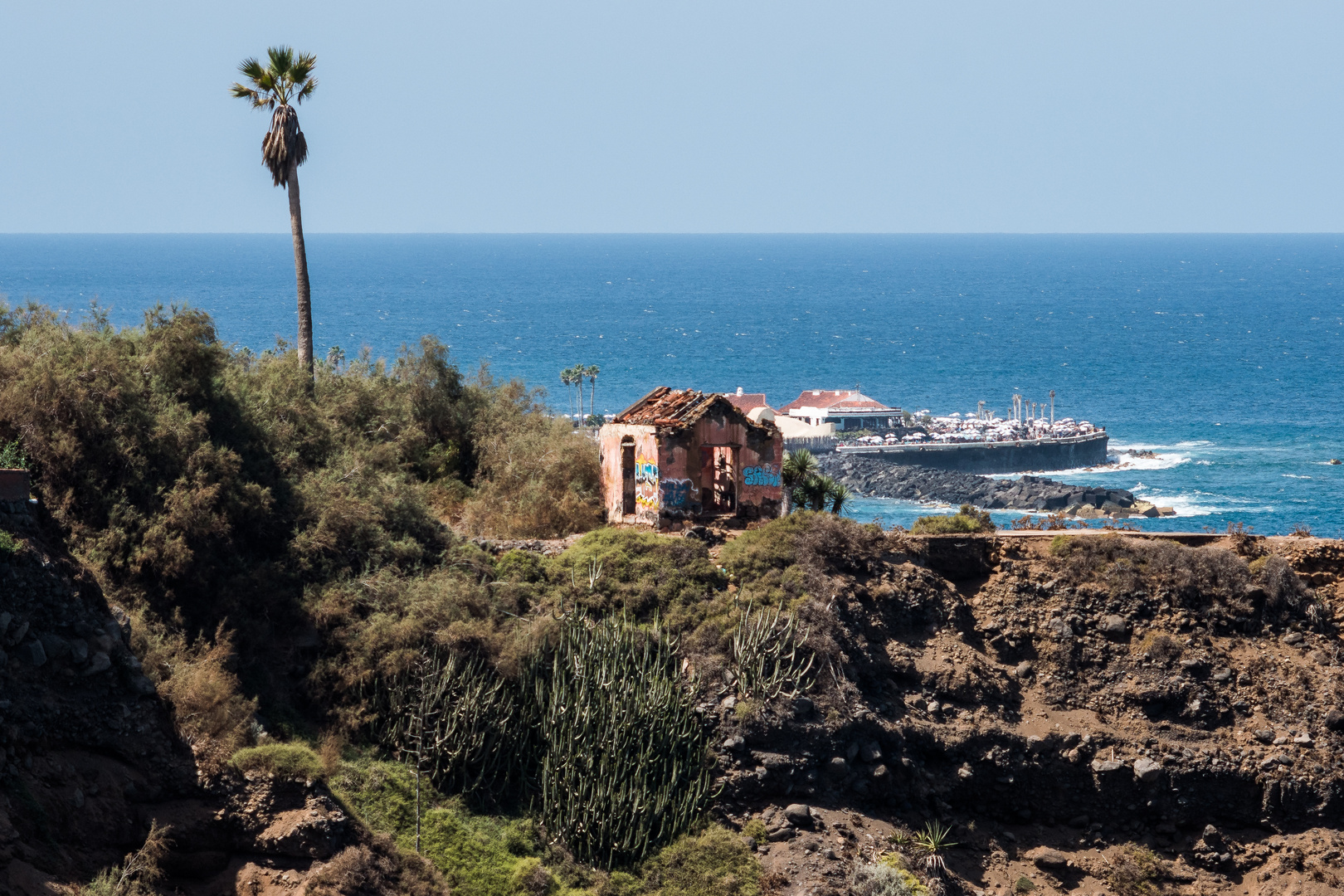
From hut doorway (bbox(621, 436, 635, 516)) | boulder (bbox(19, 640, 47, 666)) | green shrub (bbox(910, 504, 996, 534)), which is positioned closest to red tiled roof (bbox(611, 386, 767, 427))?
hut doorway (bbox(621, 436, 635, 516))

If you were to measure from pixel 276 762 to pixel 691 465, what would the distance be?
14.8 meters

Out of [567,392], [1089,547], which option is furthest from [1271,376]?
[1089,547]

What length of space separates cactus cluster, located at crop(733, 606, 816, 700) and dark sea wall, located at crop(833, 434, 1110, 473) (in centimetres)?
7408

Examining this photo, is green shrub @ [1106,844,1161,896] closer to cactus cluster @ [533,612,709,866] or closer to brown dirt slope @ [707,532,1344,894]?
brown dirt slope @ [707,532,1344,894]

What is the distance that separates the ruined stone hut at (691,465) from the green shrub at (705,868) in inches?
419

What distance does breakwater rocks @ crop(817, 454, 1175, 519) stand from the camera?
8756 centimetres

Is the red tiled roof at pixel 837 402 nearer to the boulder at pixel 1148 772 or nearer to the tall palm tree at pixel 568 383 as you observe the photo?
the tall palm tree at pixel 568 383

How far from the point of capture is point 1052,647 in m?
32.1

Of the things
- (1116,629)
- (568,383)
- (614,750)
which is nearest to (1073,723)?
(1116,629)

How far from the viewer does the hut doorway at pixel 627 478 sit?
119ft

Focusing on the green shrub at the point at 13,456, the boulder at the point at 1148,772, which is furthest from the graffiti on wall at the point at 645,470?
the green shrub at the point at 13,456

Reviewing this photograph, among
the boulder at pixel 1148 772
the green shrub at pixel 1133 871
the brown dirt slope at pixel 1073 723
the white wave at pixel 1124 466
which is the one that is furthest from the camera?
the white wave at pixel 1124 466

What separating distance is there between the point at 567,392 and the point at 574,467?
102 metres
